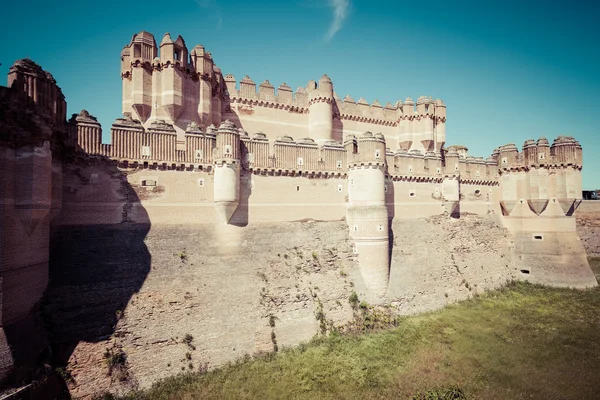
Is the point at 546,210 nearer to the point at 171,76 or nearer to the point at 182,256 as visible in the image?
the point at 182,256

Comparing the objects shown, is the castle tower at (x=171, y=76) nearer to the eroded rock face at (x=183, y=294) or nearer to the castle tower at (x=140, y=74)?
the castle tower at (x=140, y=74)

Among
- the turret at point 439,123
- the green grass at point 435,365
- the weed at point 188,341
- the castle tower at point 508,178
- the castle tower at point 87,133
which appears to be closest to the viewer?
the green grass at point 435,365

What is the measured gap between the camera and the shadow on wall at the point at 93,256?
11.4 metres

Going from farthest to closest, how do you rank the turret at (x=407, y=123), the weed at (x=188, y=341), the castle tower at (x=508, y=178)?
the turret at (x=407, y=123) < the castle tower at (x=508, y=178) < the weed at (x=188, y=341)

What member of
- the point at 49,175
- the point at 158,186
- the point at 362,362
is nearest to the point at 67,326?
the point at 49,175

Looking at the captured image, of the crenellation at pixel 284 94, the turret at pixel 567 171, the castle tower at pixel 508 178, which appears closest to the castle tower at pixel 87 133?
the crenellation at pixel 284 94

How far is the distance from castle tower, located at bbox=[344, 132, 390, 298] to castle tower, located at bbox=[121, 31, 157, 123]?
542 inches

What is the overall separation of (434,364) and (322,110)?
18766 millimetres

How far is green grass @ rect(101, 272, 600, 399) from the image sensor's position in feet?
38.9

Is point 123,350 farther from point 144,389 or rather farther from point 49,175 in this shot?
point 49,175

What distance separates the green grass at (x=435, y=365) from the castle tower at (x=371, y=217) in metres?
3.28

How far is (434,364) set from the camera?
13.8 metres

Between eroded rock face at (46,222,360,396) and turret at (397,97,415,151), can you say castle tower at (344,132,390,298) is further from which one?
turret at (397,97,415,151)

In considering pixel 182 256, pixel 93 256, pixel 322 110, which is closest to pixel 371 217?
pixel 322 110
